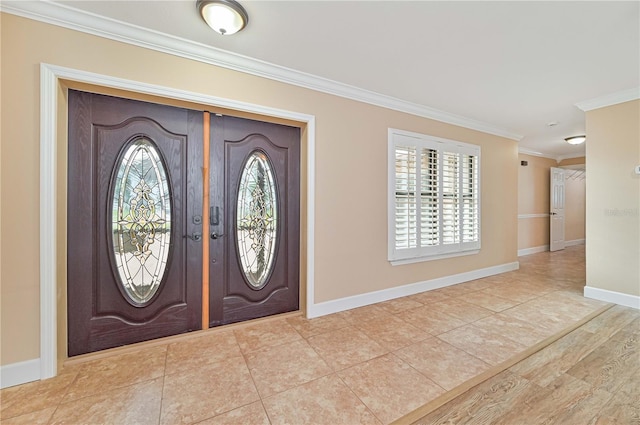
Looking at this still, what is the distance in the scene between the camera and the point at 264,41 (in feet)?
6.93

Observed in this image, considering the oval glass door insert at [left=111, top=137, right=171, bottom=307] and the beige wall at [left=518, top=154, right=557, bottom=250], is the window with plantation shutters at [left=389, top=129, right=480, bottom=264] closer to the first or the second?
the oval glass door insert at [left=111, top=137, right=171, bottom=307]

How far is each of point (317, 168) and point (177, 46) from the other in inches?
62.0

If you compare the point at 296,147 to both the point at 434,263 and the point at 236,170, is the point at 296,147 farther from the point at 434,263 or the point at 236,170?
the point at 434,263

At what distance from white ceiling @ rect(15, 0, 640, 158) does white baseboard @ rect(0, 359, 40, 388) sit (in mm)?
2414

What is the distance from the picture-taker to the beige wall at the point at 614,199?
307 centimetres

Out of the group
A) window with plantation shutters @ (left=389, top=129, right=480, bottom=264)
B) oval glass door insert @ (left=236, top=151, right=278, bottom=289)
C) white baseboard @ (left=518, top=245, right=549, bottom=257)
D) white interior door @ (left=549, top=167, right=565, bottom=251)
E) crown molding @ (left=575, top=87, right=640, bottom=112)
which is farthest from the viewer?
white interior door @ (left=549, top=167, right=565, bottom=251)

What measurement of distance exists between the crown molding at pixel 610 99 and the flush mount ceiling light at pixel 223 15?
13.7 feet

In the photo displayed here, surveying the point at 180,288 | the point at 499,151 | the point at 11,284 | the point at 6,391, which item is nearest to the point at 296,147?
the point at 180,288

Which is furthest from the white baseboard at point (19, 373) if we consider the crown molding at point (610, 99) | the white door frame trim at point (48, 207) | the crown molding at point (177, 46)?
the crown molding at point (610, 99)

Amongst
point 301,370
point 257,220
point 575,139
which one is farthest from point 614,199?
point 257,220

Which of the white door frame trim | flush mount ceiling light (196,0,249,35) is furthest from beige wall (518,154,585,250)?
the white door frame trim

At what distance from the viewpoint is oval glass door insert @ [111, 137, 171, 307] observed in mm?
2125

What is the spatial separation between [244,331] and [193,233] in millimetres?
1030

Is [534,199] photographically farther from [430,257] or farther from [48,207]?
[48,207]
